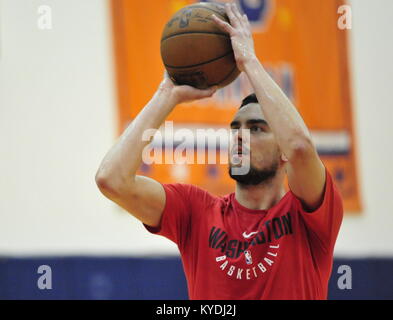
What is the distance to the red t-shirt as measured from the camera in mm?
2551

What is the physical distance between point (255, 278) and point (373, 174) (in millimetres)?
4340

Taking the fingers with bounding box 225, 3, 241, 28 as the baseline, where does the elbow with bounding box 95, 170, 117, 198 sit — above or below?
below

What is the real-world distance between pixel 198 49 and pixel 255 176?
0.63m

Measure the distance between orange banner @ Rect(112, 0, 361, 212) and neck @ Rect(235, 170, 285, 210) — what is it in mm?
2808

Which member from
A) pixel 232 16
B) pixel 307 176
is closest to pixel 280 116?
pixel 307 176

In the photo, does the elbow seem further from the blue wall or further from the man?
the blue wall

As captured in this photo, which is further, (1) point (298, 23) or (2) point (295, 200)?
(1) point (298, 23)

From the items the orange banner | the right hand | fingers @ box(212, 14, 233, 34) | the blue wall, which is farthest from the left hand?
the blue wall

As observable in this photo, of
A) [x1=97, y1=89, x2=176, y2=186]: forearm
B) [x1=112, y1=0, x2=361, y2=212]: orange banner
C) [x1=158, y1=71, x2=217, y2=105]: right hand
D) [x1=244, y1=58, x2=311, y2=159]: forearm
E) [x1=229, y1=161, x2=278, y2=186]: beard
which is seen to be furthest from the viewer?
[x1=112, y1=0, x2=361, y2=212]: orange banner

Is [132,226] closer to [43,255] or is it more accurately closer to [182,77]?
[43,255]

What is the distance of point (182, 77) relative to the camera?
2717 mm

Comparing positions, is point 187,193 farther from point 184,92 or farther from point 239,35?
point 239,35
